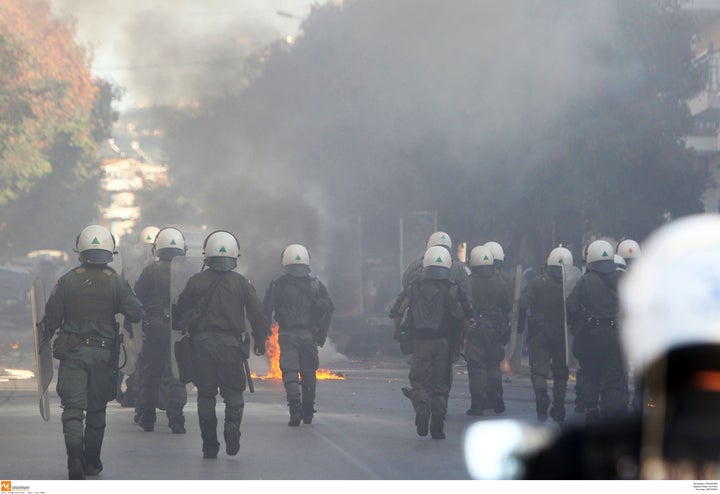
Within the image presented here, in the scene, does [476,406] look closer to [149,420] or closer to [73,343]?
[149,420]

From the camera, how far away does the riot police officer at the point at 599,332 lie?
1123 centimetres

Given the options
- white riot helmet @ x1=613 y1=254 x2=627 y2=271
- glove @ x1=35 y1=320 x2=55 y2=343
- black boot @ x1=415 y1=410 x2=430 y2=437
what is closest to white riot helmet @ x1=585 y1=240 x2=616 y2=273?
white riot helmet @ x1=613 y1=254 x2=627 y2=271

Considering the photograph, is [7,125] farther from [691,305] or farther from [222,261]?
[691,305]

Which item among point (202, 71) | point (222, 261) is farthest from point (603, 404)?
point (202, 71)

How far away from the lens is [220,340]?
9.19 metres

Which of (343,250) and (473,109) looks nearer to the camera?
(473,109)

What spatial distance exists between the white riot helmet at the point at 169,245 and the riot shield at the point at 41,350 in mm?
2414

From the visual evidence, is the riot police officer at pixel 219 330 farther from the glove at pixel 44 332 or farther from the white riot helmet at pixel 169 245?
the white riot helmet at pixel 169 245

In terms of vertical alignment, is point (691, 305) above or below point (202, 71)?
below

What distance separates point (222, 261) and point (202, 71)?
25.7 meters

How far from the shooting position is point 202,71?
1362 inches

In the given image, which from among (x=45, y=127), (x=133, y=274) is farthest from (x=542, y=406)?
(x=45, y=127)

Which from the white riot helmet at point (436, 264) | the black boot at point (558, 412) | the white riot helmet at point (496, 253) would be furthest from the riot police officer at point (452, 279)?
the black boot at point (558, 412)
